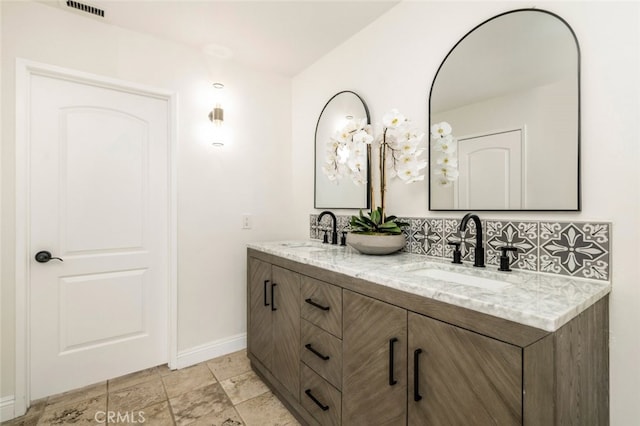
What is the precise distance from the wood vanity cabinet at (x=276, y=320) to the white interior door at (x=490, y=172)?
3.32ft

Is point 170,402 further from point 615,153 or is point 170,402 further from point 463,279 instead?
point 615,153

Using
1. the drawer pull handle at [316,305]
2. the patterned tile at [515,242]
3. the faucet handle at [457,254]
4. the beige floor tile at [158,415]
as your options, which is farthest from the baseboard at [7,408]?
the patterned tile at [515,242]

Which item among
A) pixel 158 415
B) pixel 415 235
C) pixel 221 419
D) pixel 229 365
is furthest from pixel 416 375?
pixel 229 365

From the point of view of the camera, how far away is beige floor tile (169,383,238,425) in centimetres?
169

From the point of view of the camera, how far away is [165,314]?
2266 millimetres

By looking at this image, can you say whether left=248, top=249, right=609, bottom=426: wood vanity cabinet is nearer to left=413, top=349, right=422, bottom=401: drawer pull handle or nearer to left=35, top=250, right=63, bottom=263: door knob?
left=413, top=349, right=422, bottom=401: drawer pull handle

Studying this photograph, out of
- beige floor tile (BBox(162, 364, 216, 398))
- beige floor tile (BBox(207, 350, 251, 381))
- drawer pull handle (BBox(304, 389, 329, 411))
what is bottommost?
beige floor tile (BBox(207, 350, 251, 381))

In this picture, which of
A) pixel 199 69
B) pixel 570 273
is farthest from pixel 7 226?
pixel 570 273

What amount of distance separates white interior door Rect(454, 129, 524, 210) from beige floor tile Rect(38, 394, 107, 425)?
2.39 m

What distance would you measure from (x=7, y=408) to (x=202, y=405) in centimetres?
107

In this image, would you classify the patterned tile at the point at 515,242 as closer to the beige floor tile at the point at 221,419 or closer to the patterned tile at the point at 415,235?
the patterned tile at the point at 415,235

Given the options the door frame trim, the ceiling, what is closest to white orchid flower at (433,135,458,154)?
the ceiling

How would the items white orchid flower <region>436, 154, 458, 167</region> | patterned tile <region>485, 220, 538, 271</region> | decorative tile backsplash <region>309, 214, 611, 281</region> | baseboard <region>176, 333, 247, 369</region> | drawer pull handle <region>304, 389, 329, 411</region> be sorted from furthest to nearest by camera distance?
baseboard <region>176, 333, 247, 369</region> → white orchid flower <region>436, 154, 458, 167</region> → drawer pull handle <region>304, 389, 329, 411</region> → patterned tile <region>485, 220, 538, 271</region> → decorative tile backsplash <region>309, 214, 611, 281</region>

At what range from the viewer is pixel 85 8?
6.00 feet
